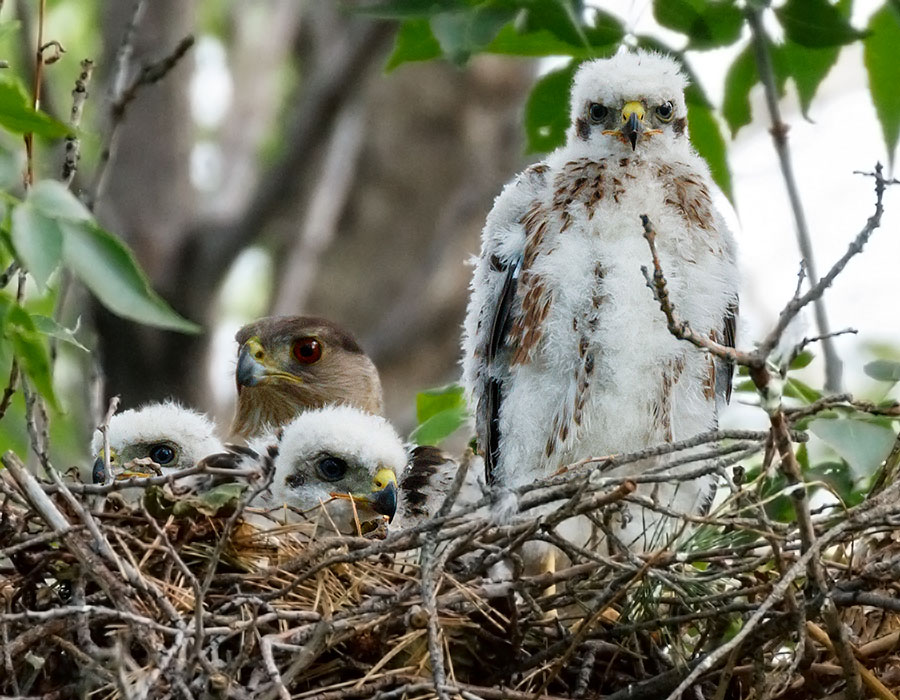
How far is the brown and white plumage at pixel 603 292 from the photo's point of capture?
141 inches

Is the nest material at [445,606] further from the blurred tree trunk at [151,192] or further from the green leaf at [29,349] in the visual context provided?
the blurred tree trunk at [151,192]

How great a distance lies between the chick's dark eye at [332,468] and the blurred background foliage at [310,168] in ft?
1.03

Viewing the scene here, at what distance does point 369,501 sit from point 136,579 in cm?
112

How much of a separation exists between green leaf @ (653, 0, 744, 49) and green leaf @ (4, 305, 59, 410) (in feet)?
6.31

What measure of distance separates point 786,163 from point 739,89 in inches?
11.2

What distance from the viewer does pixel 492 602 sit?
318 centimetres

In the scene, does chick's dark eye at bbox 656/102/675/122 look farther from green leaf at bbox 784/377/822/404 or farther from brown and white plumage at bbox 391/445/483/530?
brown and white plumage at bbox 391/445/483/530

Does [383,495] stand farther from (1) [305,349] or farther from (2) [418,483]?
(1) [305,349]

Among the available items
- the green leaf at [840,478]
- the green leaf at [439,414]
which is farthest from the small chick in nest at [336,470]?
the green leaf at [840,478]

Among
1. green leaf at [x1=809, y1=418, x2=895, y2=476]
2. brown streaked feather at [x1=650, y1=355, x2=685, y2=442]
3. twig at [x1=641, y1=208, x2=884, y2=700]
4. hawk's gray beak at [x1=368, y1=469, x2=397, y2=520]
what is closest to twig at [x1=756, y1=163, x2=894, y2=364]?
twig at [x1=641, y1=208, x2=884, y2=700]

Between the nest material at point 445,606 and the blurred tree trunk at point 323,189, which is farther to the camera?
the blurred tree trunk at point 323,189

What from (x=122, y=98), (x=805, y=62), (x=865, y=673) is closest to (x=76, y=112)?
(x=122, y=98)

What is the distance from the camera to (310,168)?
6.81 m

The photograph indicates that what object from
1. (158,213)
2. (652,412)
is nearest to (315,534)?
(652,412)
